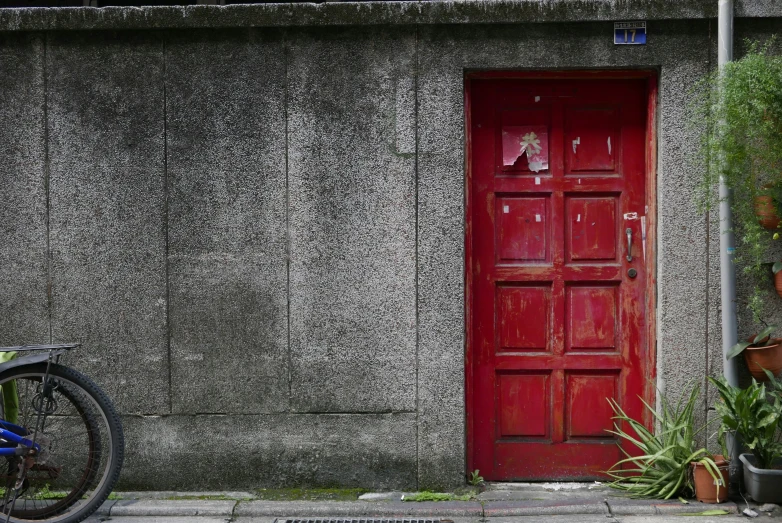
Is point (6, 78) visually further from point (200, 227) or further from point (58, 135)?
point (200, 227)

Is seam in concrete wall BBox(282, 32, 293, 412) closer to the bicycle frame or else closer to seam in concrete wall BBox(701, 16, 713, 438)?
the bicycle frame

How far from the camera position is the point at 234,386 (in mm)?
5320

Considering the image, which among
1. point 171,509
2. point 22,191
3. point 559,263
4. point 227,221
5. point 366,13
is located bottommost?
point 171,509

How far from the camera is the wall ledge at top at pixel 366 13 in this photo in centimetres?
509

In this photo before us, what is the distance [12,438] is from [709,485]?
4033 millimetres

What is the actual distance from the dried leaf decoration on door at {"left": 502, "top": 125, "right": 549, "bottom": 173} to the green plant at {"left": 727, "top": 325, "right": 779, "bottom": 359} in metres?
1.65

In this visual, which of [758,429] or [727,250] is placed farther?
[727,250]

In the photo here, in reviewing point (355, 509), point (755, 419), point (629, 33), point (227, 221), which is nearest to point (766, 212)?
point (755, 419)

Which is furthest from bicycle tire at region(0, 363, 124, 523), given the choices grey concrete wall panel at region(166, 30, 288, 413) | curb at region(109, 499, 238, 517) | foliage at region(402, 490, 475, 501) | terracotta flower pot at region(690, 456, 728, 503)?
terracotta flower pot at region(690, 456, 728, 503)

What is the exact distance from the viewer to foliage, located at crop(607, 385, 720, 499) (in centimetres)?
499

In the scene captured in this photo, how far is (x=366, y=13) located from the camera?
5.14 meters

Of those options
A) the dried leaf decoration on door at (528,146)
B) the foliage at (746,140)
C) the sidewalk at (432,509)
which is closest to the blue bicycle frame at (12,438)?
the sidewalk at (432,509)

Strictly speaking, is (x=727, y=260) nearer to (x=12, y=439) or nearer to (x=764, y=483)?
(x=764, y=483)

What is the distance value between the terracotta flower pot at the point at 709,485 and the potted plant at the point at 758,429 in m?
0.15
